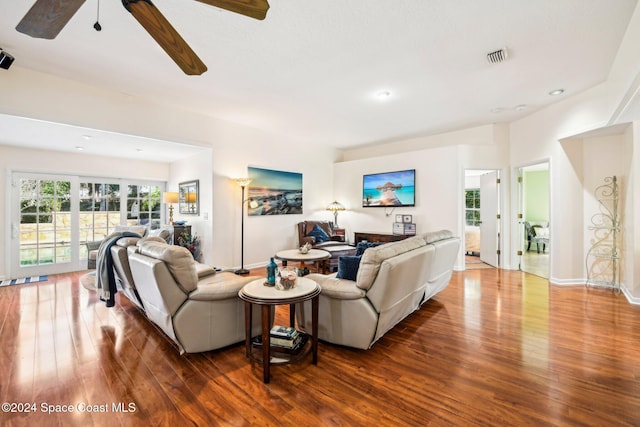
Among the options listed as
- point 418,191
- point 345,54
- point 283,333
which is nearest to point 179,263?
point 283,333

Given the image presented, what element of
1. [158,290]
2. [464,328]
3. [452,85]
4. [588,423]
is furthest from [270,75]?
[588,423]

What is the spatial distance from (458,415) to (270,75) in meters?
3.63

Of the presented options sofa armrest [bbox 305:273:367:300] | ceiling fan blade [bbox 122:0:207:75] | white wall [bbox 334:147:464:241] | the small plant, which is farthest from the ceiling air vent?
the small plant

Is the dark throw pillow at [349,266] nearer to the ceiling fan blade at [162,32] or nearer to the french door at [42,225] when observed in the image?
the ceiling fan blade at [162,32]

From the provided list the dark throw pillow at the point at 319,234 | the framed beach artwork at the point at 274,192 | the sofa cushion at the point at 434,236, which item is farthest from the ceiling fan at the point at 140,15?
the dark throw pillow at the point at 319,234

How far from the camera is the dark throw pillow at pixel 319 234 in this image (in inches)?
235

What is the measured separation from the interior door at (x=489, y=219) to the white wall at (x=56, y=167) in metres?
7.25

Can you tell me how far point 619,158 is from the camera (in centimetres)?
405

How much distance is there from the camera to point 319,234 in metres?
6.04

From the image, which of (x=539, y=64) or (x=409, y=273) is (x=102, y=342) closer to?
(x=409, y=273)

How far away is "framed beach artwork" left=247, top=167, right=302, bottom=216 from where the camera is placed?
554cm

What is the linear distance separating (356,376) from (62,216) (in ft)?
20.8

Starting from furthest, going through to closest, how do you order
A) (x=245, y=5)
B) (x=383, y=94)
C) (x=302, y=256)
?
(x=302, y=256) < (x=383, y=94) < (x=245, y=5)

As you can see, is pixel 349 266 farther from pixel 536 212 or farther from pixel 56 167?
pixel 536 212
